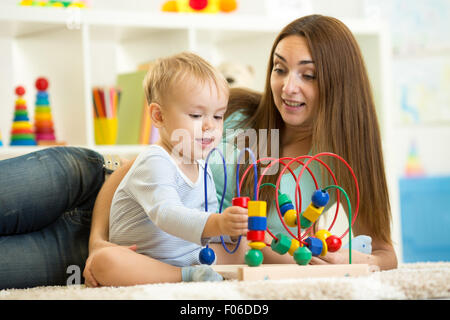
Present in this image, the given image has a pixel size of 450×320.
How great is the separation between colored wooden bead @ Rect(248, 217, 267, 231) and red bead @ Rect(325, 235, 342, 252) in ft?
0.67

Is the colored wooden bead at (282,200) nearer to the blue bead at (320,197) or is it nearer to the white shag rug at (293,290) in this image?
the blue bead at (320,197)

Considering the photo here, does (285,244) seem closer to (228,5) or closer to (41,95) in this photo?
(41,95)

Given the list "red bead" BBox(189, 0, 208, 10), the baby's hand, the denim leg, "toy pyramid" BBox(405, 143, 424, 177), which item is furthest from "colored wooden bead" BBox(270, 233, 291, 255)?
"toy pyramid" BBox(405, 143, 424, 177)

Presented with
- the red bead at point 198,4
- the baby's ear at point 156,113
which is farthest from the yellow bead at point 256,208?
the red bead at point 198,4

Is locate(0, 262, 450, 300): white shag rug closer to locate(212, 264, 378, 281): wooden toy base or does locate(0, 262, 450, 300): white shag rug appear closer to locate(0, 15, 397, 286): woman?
locate(212, 264, 378, 281): wooden toy base

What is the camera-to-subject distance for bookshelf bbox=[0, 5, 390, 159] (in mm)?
2326

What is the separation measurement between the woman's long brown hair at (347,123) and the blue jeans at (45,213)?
15.8 inches

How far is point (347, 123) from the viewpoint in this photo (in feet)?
4.68

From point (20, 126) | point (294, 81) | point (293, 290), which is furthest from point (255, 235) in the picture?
point (20, 126)

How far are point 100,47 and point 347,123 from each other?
5.03 ft
